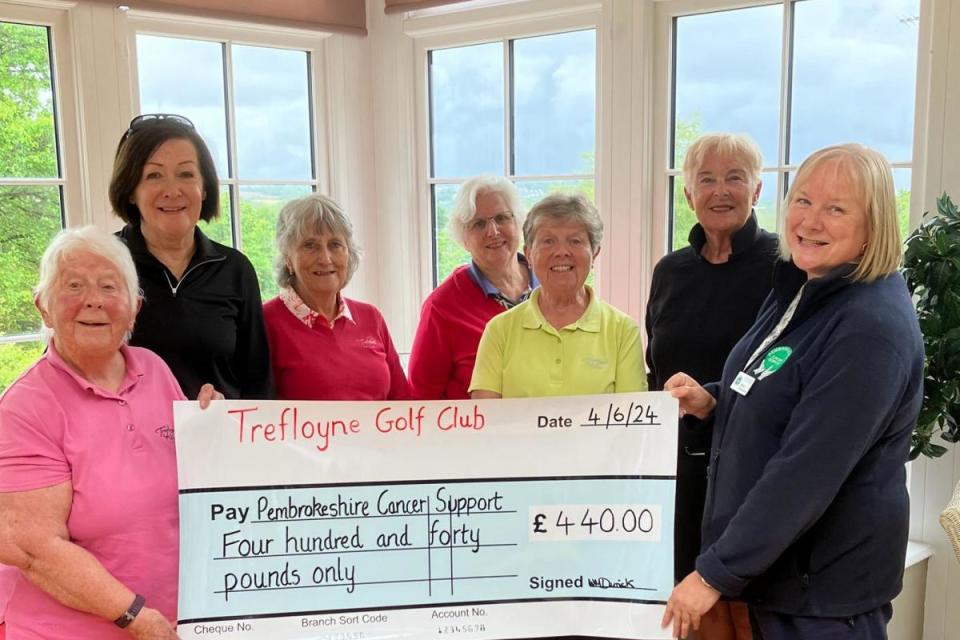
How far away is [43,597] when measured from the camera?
4.73 feet

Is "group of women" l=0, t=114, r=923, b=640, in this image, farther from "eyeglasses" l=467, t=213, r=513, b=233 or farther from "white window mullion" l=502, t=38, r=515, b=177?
"white window mullion" l=502, t=38, r=515, b=177

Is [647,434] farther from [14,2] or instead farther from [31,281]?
[14,2]

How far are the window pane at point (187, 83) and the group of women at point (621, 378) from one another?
117cm

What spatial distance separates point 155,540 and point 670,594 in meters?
0.96

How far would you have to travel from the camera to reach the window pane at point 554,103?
3018mm

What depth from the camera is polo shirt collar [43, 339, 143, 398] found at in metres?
1.45

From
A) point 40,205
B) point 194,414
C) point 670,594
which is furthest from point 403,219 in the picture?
point 670,594

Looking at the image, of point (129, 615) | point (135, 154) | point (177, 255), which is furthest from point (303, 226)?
point (129, 615)

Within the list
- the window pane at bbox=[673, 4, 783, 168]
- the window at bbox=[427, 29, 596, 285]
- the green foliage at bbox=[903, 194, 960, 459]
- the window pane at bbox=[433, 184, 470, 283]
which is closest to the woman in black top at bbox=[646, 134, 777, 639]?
the green foliage at bbox=[903, 194, 960, 459]

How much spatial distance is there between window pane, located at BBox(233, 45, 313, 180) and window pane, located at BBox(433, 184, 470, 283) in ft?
1.81

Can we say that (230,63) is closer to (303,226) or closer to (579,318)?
(303,226)

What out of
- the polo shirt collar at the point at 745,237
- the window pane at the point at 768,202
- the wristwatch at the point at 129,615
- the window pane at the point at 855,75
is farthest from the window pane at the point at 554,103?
the wristwatch at the point at 129,615

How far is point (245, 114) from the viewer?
3205mm

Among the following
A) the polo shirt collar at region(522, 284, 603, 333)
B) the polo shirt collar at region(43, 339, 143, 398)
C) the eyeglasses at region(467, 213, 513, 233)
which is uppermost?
the eyeglasses at region(467, 213, 513, 233)
